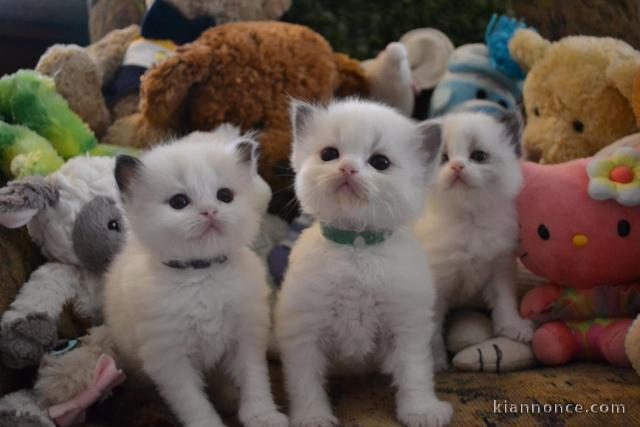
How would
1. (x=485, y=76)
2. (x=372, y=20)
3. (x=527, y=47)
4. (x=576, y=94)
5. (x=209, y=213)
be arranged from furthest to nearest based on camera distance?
(x=372, y=20), (x=485, y=76), (x=527, y=47), (x=576, y=94), (x=209, y=213)

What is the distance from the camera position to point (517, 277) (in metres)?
1.55

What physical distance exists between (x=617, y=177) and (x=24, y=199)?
117 centimetres

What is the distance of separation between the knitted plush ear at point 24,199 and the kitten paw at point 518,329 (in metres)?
0.99

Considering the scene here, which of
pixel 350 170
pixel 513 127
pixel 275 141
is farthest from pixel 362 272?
pixel 275 141

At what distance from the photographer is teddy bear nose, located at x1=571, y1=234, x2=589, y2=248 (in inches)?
51.8

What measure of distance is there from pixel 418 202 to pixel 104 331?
671 millimetres

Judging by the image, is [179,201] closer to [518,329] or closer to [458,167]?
[458,167]

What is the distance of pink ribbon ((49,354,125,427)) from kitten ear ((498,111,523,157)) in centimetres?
92

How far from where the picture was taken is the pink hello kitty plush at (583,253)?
1.30 m

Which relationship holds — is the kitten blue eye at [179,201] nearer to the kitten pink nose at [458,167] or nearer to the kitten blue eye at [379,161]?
the kitten blue eye at [379,161]

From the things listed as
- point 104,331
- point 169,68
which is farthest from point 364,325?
point 169,68

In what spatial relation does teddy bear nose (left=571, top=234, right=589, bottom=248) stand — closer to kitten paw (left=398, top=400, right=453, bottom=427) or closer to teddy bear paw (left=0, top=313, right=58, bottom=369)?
kitten paw (left=398, top=400, right=453, bottom=427)

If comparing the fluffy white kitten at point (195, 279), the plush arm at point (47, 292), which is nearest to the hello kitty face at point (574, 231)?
the fluffy white kitten at point (195, 279)

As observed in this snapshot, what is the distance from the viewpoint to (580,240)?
4.33ft
